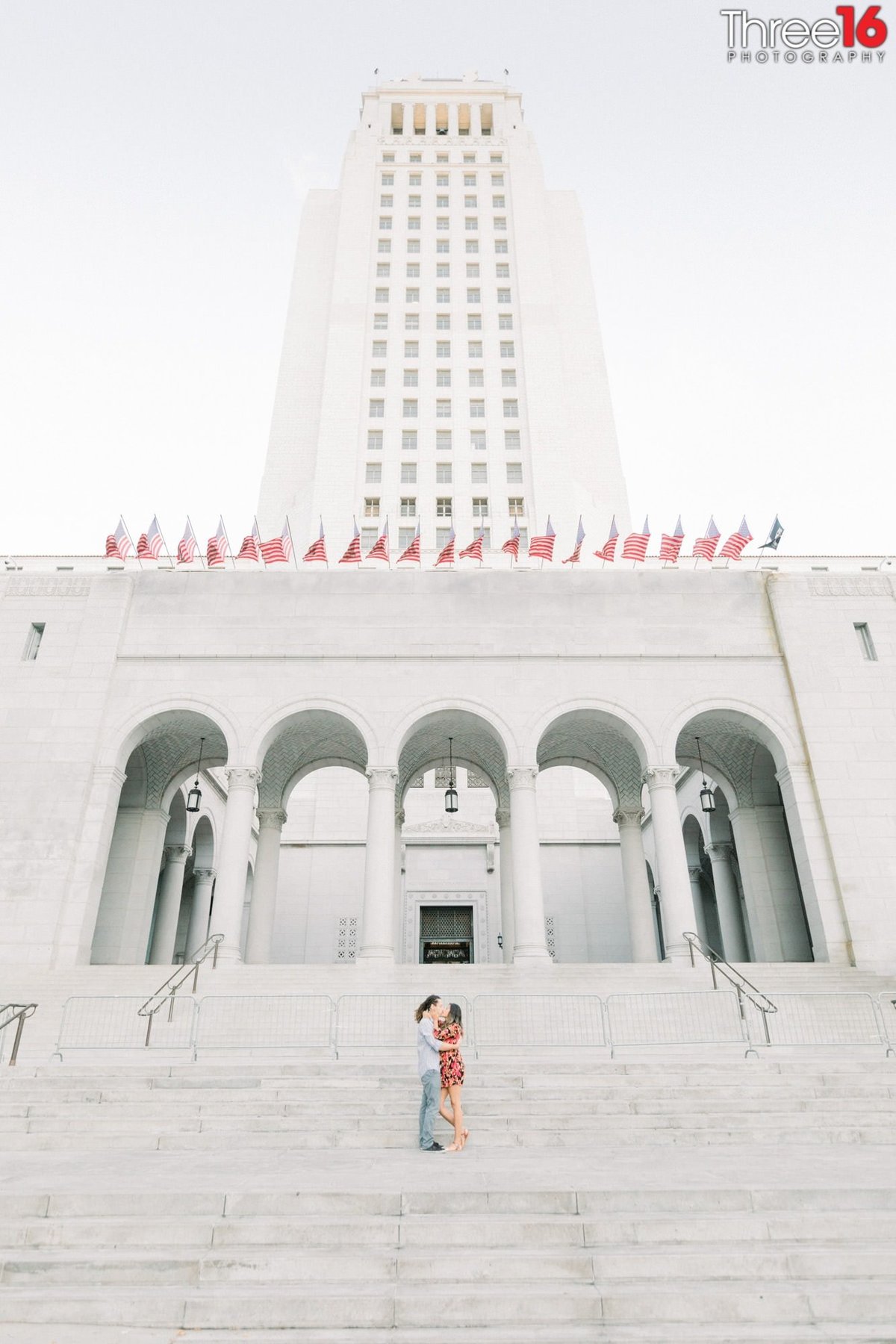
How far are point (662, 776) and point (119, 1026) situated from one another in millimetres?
13786

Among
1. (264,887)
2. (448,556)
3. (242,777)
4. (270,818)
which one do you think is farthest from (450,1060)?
(448,556)

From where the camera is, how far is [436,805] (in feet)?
113

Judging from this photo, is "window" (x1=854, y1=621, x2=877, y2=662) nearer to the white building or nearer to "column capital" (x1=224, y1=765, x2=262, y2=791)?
the white building

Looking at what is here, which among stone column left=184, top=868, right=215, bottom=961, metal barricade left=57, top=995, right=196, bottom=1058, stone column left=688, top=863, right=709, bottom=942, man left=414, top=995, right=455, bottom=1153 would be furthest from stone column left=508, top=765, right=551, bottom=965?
stone column left=184, top=868, right=215, bottom=961

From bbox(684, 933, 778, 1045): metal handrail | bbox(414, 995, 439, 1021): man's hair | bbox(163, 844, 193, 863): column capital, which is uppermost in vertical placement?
bbox(163, 844, 193, 863): column capital

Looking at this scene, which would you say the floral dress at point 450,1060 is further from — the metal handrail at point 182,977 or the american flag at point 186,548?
the american flag at point 186,548

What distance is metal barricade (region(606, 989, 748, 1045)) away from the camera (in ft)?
49.8

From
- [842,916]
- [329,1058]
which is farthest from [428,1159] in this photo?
[842,916]

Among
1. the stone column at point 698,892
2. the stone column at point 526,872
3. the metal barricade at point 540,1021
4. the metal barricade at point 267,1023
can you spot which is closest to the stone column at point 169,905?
the metal barricade at point 267,1023

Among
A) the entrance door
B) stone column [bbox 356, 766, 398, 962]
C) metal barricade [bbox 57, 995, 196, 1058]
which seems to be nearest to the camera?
metal barricade [bbox 57, 995, 196, 1058]

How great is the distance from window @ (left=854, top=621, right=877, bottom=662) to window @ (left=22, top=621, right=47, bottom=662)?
0.13 meters

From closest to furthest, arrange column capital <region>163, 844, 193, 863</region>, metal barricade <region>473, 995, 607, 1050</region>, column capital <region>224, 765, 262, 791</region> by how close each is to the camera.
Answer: metal barricade <region>473, 995, 607, 1050</region>, column capital <region>224, 765, 262, 791</region>, column capital <region>163, 844, 193, 863</region>

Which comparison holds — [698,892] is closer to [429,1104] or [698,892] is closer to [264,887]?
[264,887]

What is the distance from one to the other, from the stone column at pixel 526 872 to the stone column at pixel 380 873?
10.2 feet
